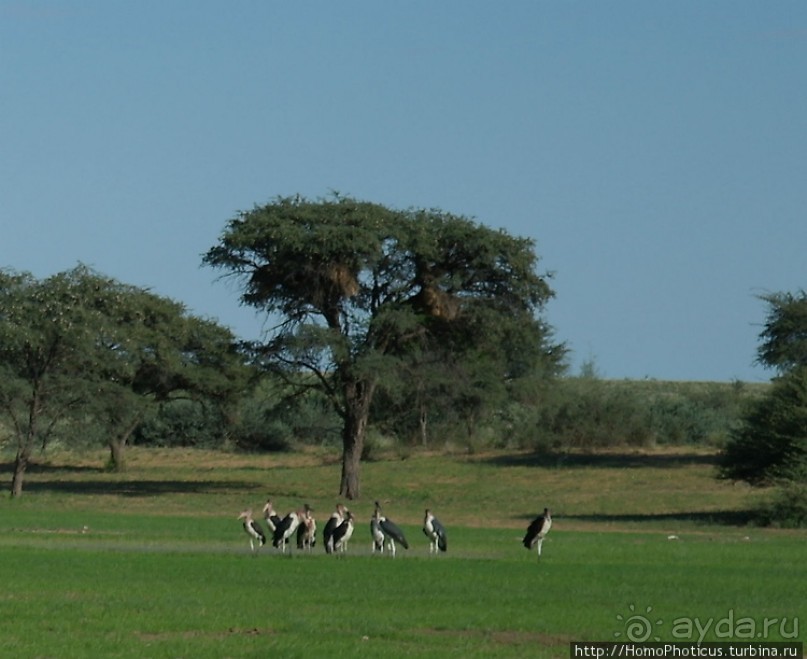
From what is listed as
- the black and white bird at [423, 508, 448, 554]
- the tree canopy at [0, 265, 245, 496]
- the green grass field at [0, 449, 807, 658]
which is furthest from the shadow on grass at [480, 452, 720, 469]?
the black and white bird at [423, 508, 448, 554]

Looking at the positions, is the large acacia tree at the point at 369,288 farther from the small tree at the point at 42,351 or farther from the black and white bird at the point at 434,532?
the black and white bird at the point at 434,532

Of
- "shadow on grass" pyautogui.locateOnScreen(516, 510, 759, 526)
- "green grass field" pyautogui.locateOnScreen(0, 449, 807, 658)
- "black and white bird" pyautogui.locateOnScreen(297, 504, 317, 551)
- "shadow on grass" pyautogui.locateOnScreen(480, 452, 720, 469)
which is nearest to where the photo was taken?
"green grass field" pyautogui.locateOnScreen(0, 449, 807, 658)

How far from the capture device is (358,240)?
52969mm

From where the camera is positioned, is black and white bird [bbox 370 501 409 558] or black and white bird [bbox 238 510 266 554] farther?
black and white bird [bbox 238 510 266 554]

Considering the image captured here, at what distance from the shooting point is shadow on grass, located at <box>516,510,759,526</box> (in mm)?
46250

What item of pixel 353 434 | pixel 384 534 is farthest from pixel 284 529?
pixel 353 434

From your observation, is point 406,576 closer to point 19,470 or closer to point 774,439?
point 774,439

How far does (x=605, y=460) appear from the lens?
67438mm

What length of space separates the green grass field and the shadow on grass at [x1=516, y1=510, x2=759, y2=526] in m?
0.10

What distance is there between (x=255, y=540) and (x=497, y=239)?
22.6 metres

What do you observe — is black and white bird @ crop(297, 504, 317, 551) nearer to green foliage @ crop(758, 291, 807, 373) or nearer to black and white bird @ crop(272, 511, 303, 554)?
black and white bird @ crop(272, 511, 303, 554)

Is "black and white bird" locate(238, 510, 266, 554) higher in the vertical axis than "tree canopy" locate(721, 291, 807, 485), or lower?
lower

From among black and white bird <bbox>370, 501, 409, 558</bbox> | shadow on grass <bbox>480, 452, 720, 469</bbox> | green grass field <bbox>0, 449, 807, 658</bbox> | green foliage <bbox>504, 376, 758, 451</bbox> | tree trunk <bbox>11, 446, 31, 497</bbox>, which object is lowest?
green grass field <bbox>0, 449, 807, 658</bbox>

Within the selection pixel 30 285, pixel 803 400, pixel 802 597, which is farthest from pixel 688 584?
pixel 30 285
